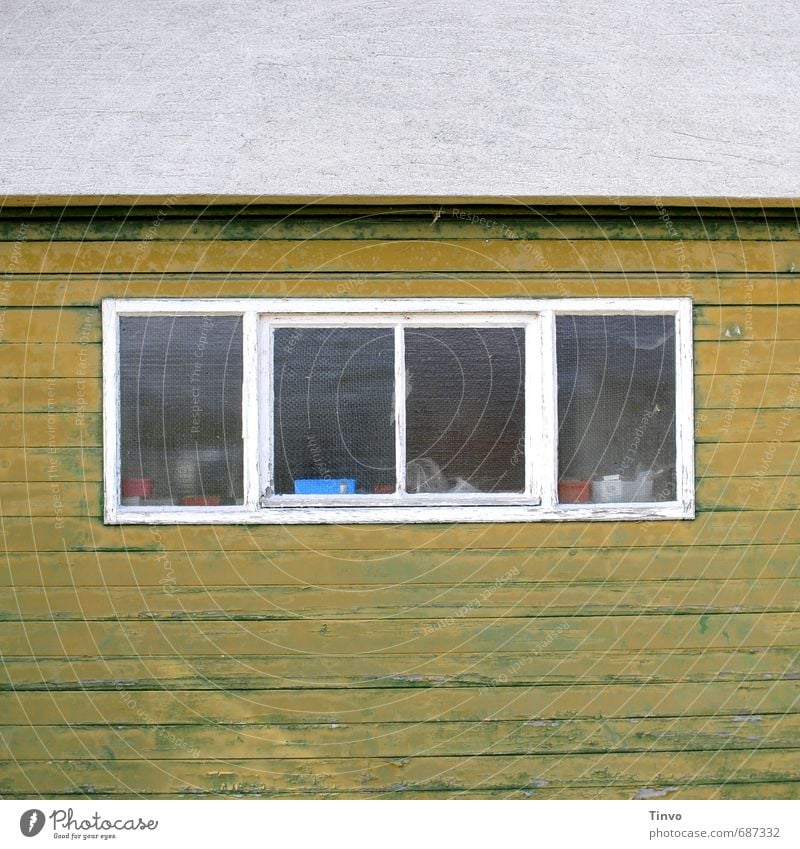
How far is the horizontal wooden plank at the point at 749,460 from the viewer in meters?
3.77

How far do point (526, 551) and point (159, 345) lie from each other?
161cm

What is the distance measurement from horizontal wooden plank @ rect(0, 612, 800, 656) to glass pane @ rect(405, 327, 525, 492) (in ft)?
1.78

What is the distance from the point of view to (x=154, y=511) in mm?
3727

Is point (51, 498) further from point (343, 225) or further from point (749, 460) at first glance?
point (749, 460)

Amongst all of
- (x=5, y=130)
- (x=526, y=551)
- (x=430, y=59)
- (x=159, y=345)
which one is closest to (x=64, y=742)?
(x=159, y=345)

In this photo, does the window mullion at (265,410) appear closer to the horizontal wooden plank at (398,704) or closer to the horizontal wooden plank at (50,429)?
the horizontal wooden plank at (50,429)

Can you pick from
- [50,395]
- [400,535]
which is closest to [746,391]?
[400,535]

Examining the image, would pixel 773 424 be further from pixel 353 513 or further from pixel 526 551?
pixel 353 513

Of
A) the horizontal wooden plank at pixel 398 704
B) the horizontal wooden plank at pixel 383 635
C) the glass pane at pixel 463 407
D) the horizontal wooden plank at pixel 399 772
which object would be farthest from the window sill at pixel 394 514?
the horizontal wooden plank at pixel 399 772

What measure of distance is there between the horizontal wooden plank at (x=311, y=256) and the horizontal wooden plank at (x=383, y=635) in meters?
1.34

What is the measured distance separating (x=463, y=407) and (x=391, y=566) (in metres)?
0.67

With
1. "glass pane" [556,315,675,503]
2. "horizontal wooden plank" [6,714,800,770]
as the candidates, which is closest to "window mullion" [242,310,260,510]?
"horizontal wooden plank" [6,714,800,770]

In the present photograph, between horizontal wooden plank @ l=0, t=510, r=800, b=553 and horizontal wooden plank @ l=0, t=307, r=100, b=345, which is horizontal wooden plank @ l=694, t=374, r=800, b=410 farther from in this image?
horizontal wooden plank @ l=0, t=307, r=100, b=345

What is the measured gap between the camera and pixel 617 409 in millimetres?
3807
